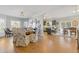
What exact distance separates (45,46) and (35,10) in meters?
0.95

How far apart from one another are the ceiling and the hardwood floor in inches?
24.5

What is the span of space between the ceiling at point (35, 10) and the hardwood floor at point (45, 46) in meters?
0.62

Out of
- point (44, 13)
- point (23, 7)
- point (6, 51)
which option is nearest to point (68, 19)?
point (44, 13)

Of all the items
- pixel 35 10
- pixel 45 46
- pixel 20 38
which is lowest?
pixel 45 46

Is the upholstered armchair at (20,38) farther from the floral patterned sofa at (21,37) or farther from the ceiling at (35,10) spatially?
the ceiling at (35,10)

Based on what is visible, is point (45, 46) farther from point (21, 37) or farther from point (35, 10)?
point (35, 10)

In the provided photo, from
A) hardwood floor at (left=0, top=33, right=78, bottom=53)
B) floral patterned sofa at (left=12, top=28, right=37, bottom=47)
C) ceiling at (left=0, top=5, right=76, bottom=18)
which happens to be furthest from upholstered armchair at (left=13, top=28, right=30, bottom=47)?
ceiling at (left=0, top=5, right=76, bottom=18)

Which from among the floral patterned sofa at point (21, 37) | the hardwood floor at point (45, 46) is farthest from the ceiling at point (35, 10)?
the hardwood floor at point (45, 46)

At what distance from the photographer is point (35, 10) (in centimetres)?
320

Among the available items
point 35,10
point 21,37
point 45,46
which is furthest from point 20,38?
point 35,10

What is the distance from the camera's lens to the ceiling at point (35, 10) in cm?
→ 316

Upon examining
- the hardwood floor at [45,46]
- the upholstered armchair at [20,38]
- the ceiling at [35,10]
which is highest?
the ceiling at [35,10]

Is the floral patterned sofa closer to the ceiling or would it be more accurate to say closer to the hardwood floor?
the hardwood floor

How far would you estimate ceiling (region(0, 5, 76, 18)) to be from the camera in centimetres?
316
